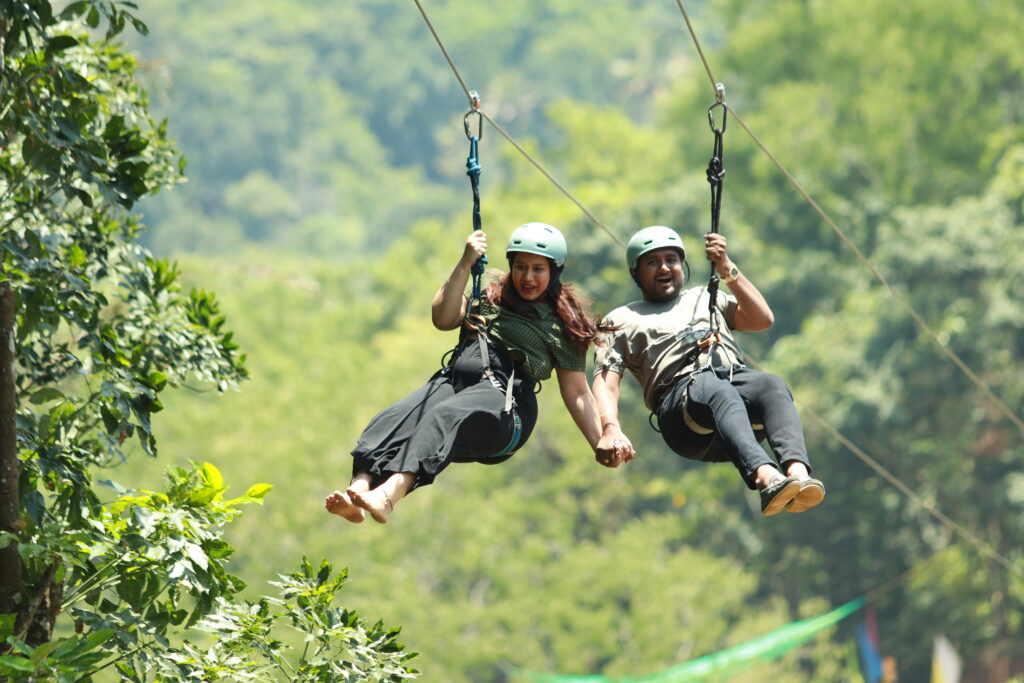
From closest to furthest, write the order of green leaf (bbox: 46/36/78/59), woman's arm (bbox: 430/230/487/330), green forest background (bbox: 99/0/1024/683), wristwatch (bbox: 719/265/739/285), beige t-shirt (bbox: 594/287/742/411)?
green leaf (bbox: 46/36/78/59) < woman's arm (bbox: 430/230/487/330) < wristwatch (bbox: 719/265/739/285) < beige t-shirt (bbox: 594/287/742/411) < green forest background (bbox: 99/0/1024/683)

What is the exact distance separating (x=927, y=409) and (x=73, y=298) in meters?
20.5

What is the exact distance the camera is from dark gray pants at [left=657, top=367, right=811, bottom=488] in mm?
6188

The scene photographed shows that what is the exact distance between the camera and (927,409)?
1019 inches

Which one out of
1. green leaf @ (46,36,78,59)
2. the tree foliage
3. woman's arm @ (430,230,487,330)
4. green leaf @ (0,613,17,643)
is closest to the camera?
green leaf @ (0,613,17,643)

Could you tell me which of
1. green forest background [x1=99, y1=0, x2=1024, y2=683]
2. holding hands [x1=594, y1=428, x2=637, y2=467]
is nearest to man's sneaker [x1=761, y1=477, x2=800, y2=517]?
holding hands [x1=594, y1=428, x2=637, y2=467]

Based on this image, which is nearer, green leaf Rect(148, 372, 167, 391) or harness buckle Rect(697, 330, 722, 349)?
green leaf Rect(148, 372, 167, 391)

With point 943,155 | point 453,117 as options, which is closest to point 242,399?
point 943,155

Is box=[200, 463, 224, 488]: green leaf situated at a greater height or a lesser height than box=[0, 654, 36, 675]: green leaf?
greater

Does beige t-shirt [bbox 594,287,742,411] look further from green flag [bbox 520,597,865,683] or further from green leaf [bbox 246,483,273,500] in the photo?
green flag [bbox 520,597,865,683]

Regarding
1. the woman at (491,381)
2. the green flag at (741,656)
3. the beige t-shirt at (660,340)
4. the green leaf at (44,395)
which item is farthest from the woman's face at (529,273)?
the green flag at (741,656)

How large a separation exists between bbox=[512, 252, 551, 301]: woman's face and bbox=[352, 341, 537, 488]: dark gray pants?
25 centimetres

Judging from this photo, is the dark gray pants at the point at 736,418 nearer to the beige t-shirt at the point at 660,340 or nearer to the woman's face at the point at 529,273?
the beige t-shirt at the point at 660,340

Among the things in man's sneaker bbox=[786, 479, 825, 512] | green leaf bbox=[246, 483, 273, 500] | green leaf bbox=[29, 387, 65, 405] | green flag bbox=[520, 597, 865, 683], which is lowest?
man's sneaker bbox=[786, 479, 825, 512]

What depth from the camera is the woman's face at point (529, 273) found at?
6426 millimetres
